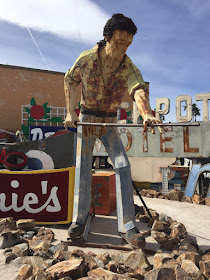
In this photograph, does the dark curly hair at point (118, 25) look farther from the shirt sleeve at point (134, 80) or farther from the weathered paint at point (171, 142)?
the weathered paint at point (171, 142)

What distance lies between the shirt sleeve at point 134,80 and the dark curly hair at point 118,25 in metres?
0.40

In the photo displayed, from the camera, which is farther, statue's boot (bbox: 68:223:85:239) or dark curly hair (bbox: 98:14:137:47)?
statue's boot (bbox: 68:223:85:239)

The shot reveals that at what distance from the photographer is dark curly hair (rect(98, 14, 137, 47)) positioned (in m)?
2.48

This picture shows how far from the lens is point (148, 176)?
6723 millimetres

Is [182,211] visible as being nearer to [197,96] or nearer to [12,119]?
[197,96]

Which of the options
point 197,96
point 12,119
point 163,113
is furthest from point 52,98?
point 197,96

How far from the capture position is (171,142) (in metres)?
6.48

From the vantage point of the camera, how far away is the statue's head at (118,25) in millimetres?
2479

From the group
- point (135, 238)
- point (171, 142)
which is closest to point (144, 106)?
point (135, 238)

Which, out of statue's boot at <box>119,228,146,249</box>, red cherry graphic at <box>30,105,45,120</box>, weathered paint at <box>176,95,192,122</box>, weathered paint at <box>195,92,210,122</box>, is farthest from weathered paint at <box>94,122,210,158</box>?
red cherry graphic at <box>30,105,45,120</box>

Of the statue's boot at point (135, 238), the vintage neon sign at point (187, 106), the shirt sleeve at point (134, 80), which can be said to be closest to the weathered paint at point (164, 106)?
the vintage neon sign at point (187, 106)

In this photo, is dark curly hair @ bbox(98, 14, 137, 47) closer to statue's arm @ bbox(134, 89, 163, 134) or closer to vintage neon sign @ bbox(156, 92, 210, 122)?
statue's arm @ bbox(134, 89, 163, 134)

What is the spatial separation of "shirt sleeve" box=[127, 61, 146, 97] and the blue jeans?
19.6 inches

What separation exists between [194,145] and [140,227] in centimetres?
362
